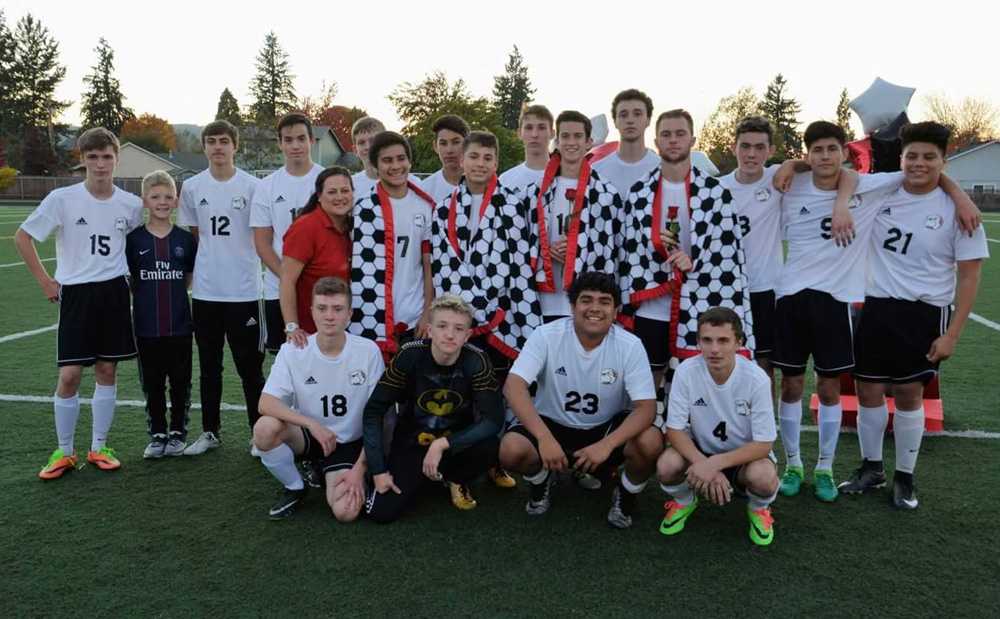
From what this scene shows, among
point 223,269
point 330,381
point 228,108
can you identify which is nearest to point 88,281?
point 223,269

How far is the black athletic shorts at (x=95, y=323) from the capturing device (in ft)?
13.8

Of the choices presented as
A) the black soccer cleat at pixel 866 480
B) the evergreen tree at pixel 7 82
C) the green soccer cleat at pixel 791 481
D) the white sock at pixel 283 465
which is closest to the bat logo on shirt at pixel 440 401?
the white sock at pixel 283 465

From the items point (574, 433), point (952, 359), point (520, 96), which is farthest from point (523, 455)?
point (520, 96)

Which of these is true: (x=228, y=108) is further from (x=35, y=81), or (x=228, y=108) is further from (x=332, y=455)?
(x=332, y=455)

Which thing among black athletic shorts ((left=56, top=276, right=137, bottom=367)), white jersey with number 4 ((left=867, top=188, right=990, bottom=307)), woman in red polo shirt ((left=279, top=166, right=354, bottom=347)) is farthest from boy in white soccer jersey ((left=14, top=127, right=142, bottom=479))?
white jersey with number 4 ((left=867, top=188, right=990, bottom=307))

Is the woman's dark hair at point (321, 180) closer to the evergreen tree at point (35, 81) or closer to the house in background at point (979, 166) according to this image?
the evergreen tree at point (35, 81)

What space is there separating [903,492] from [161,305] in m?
4.15

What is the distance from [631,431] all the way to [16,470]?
3.42m

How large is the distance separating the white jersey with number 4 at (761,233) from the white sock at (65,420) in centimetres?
383

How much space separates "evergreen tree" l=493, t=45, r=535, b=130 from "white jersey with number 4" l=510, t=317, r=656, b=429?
242 ft

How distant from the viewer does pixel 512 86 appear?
249 feet

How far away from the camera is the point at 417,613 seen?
2793 mm

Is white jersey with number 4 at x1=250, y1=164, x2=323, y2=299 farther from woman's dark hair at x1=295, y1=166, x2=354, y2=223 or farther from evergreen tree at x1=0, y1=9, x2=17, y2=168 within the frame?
evergreen tree at x1=0, y1=9, x2=17, y2=168

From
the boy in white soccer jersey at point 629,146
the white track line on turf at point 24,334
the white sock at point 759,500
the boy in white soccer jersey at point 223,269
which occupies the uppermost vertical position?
the boy in white soccer jersey at point 629,146
